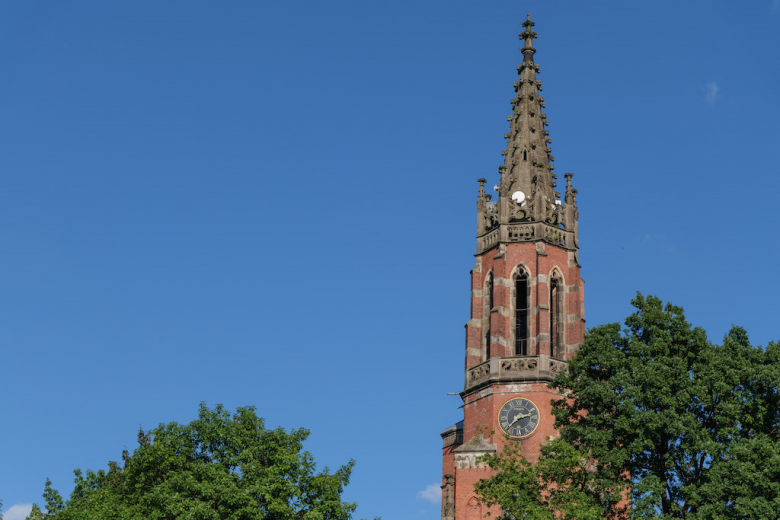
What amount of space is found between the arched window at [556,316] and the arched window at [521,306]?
136 cm

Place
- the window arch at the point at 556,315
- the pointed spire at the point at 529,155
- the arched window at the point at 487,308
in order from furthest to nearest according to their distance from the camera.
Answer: the pointed spire at the point at 529,155 < the arched window at the point at 487,308 < the window arch at the point at 556,315

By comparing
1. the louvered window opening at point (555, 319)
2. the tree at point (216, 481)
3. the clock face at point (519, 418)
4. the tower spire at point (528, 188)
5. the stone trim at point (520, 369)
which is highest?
the tower spire at point (528, 188)

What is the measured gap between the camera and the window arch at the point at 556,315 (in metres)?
54.7

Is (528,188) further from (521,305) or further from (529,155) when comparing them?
(521,305)

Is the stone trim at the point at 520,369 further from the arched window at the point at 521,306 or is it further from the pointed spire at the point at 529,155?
the pointed spire at the point at 529,155

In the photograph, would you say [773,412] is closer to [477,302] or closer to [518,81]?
[477,302]

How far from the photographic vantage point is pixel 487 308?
2221 inches

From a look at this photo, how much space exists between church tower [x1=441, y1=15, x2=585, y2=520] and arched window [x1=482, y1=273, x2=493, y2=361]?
5 cm

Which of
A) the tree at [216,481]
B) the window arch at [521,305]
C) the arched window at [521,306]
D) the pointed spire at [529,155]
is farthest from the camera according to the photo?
the pointed spire at [529,155]

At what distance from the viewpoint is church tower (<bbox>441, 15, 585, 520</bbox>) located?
52.0m

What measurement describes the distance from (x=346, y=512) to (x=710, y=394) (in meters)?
14.6

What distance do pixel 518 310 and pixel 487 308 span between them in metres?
1.65

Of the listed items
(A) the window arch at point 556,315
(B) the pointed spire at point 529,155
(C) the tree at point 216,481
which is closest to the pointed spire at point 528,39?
(B) the pointed spire at point 529,155

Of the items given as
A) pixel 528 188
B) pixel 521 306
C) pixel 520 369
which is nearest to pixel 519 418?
pixel 520 369
